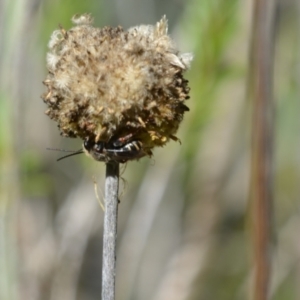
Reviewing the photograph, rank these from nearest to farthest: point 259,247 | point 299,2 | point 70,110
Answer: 1. point 70,110
2. point 259,247
3. point 299,2

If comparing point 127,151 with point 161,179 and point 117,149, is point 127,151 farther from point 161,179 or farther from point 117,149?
point 161,179

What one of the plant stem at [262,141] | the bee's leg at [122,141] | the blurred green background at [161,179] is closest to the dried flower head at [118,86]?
the bee's leg at [122,141]

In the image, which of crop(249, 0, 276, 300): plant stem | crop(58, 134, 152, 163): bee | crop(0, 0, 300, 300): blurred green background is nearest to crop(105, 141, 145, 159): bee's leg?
crop(58, 134, 152, 163): bee

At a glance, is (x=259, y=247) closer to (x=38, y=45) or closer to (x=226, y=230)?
(x=38, y=45)

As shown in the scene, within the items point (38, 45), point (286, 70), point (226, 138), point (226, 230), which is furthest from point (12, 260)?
point (226, 230)

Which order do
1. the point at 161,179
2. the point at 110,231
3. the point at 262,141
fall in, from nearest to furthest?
the point at 110,231, the point at 262,141, the point at 161,179

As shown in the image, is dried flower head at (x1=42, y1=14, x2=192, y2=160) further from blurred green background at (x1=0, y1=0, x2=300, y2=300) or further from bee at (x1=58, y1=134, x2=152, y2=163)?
blurred green background at (x1=0, y1=0, x2=300, y2=300)

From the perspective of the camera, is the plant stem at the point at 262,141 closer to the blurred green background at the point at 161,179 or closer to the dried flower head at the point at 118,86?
the dried flower head at the point at 118,86

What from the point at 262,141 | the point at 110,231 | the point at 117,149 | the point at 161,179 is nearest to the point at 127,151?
the point at 117,149
